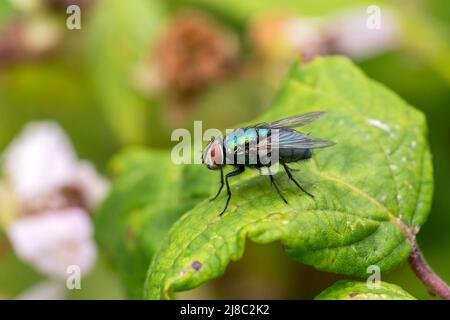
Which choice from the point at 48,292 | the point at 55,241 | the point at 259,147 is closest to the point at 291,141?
the point at 259,147

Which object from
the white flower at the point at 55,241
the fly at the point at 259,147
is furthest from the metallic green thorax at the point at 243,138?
the white flower at the point at 55,241

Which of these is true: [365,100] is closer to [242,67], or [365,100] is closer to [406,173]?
[406,173]

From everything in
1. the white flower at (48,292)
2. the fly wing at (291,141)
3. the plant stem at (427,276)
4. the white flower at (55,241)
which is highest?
the fly wing at (291,141)

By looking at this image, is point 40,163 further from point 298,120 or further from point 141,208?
point 298,120

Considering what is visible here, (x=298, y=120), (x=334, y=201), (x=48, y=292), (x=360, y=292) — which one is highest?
(x=298, y=120)

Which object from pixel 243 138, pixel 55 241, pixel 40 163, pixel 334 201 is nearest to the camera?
pixel 334 201

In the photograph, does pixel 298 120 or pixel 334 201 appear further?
pixel 298 120

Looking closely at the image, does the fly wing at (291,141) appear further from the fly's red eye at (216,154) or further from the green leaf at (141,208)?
the green leaf at (141,208)
